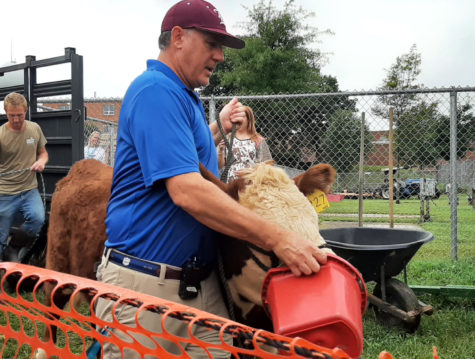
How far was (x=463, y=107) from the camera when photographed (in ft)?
21.8

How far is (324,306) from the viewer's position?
1.36 m

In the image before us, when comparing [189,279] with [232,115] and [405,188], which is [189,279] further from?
[405,188]

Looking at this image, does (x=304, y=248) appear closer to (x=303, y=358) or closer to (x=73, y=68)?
(x=303, y=358)

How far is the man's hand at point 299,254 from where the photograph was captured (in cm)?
151

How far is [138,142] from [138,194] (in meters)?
0.22

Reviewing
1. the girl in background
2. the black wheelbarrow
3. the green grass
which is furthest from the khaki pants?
the girl in background

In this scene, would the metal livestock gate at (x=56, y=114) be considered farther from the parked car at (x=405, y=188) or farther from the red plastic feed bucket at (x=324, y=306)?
the parked car at (x=405, y=188)

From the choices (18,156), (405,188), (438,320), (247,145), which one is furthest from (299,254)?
(405,188)

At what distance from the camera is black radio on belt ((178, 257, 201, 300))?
74.7 inches

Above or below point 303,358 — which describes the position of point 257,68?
above

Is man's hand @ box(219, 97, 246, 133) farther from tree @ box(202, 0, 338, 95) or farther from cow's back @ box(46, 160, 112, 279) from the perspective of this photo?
tree @ box(202, 0, 338, 95)

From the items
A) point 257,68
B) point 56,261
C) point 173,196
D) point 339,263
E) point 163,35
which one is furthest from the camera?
point 257,68

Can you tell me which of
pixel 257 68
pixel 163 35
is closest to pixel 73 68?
pixel 163 35

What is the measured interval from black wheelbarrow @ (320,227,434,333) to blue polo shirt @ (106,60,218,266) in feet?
8.15
